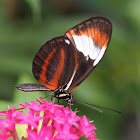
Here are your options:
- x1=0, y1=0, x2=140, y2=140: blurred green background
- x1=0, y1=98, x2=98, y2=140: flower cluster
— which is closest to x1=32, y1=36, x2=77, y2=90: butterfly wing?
x1=0, y1=98, x2=98, y2=140: flower cluster

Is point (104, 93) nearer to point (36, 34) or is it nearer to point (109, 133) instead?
point (109, 133)

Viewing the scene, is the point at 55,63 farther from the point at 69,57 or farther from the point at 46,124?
the point at 46,124

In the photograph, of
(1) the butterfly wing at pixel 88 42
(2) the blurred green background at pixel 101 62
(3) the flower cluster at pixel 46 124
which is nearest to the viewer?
(3) the flower cluster at pixel 46 124

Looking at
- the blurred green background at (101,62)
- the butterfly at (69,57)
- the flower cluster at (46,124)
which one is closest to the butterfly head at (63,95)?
the butterfly at (69,57)

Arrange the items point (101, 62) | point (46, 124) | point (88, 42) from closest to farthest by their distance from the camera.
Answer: point (46, 124) → point (88, 42) → point (101, 62)

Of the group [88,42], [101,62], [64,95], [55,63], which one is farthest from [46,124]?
[101,62]

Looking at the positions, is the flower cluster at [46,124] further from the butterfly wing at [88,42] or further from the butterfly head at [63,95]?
the butterfly wing at [88,42]
